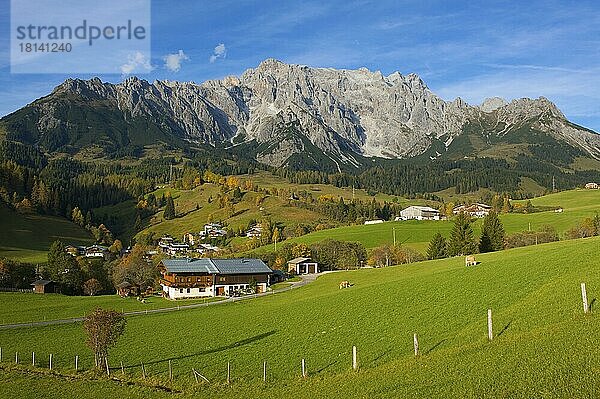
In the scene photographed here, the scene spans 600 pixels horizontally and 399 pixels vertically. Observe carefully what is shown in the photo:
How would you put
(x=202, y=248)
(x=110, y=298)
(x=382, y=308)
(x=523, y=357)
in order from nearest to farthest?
(x=523, y=357)
(x=382, y=308)
(x=110, y=298)
(x=202, y=248)

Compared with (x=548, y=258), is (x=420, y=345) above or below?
below

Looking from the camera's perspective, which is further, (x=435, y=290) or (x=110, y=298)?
(x=110, y=298)

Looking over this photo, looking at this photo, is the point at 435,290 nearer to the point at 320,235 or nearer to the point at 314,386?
the point at 314,386

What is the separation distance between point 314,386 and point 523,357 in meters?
9.02

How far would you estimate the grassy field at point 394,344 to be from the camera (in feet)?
59.1

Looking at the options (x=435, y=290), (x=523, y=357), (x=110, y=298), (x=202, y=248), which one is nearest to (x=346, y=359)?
(x=523, y=357)

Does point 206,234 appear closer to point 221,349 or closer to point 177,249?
point 177,249

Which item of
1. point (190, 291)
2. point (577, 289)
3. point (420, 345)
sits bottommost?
point (190, 291)

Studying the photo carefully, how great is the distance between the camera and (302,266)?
123562 millimetres

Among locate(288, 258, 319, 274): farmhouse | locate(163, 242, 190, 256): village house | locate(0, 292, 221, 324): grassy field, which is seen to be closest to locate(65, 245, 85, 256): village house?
locate(163, 242, 190, 256): village house

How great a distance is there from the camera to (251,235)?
179000 millimetres

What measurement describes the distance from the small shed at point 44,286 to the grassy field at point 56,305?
7687 millimetres

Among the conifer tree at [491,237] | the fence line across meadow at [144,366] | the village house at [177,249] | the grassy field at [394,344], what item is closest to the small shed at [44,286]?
the grassy field at [394,344]

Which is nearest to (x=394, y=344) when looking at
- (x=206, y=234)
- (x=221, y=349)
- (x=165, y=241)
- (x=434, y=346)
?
(x=434, y=346)
